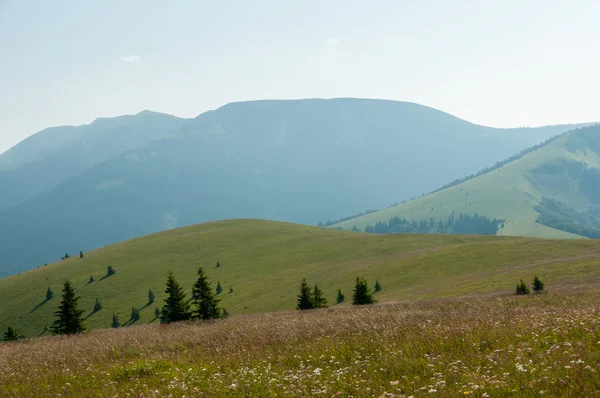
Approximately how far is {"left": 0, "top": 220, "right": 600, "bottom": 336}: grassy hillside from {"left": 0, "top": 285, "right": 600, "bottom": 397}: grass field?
127 ft

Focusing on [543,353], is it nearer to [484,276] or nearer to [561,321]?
[561,321]

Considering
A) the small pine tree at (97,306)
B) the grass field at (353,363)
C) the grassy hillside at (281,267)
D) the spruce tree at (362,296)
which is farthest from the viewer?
the small pine tree at (97,306)

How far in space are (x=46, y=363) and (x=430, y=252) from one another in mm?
86073

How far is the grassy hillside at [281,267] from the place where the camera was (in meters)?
65.8

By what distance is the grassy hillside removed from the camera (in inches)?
2589

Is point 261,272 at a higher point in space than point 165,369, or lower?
lower

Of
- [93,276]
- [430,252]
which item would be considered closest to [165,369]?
[430,252]

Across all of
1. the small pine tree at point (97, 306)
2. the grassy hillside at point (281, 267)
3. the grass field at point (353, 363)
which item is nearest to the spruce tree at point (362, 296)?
the grassy hillside at point (281, 267)

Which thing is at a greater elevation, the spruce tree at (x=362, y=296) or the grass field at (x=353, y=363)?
the grass field at (x=353, y=363)

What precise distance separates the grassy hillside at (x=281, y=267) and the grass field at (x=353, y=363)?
38.6m

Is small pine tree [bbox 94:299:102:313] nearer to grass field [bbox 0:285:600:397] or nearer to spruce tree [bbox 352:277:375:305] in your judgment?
spruce tree [bbox 352:277:375:305]

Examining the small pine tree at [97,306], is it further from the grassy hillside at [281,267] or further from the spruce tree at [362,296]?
the spruce tree at [362,296]

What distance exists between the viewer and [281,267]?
397 feet

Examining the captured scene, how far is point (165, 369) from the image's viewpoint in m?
12.0
